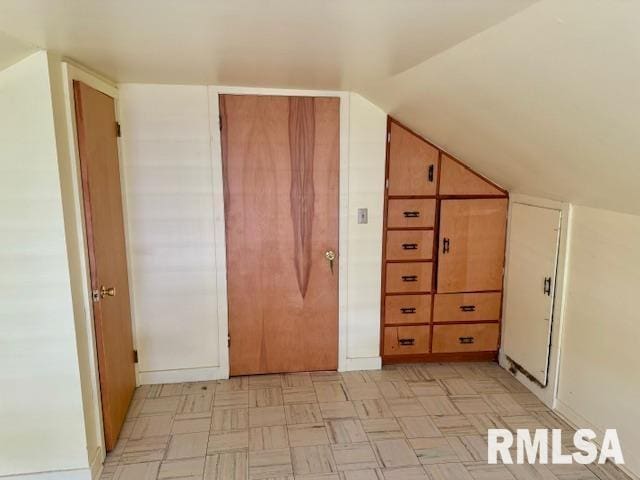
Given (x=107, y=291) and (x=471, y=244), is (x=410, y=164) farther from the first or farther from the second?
(x=107, y=291)

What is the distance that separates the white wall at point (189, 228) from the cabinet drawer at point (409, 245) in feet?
0.32

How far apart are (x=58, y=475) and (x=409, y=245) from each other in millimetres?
2371

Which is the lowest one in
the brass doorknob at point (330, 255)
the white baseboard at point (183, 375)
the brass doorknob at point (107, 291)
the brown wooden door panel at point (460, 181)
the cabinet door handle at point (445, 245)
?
the white baseboard at point (183, 375)

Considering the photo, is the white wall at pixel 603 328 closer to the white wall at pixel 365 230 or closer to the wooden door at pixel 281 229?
the white wall at pixel 365 230

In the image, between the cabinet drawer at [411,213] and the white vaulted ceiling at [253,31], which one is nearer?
the white vaulted ceiling at [253,31]

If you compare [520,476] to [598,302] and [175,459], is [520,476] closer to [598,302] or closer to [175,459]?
[598,302]

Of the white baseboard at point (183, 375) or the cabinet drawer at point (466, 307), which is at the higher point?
the cabinet drawer at point (466, 307)

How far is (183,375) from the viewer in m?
3.12

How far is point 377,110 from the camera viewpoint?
3.01 metres

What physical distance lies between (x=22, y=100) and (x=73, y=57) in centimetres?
31

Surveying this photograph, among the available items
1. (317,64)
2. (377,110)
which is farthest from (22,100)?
(377,110)

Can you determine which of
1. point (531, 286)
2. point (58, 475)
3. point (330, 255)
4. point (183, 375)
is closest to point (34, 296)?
point (58, 475)

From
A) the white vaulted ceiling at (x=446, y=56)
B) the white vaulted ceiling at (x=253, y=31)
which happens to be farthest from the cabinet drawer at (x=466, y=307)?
the white vaulted ceiling at (x=253, y=31)

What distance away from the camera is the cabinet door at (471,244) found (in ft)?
10.5
